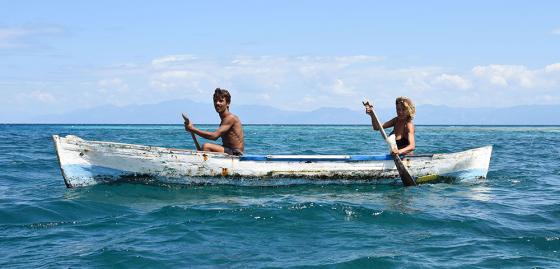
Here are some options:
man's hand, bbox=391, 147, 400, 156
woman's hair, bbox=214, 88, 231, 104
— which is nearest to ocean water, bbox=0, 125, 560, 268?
man's hand, bbox=391, 147, 400, 156

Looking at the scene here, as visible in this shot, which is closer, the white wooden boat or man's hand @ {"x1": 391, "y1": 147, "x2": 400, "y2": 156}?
the white wooden boat

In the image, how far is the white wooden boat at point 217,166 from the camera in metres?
11.8

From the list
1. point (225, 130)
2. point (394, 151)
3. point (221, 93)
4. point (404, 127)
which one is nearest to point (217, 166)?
point (225, 130)

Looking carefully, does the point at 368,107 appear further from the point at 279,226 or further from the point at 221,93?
the point at 279,226

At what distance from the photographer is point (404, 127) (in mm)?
13461

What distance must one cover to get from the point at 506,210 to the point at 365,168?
3495mm

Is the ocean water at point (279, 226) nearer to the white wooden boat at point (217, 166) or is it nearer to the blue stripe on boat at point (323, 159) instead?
the white wooden boat at point (217, 166)

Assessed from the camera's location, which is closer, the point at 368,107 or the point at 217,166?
the point at 217,166

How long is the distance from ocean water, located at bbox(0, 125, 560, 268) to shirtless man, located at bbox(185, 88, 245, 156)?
97 centimetres

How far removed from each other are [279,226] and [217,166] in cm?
384

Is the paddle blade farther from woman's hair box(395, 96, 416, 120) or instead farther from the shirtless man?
the shirtless man

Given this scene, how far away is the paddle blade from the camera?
12812 mm

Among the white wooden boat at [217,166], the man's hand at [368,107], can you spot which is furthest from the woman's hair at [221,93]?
the man's hand at [368,107]

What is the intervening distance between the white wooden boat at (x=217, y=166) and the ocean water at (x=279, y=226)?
217 millimetres
